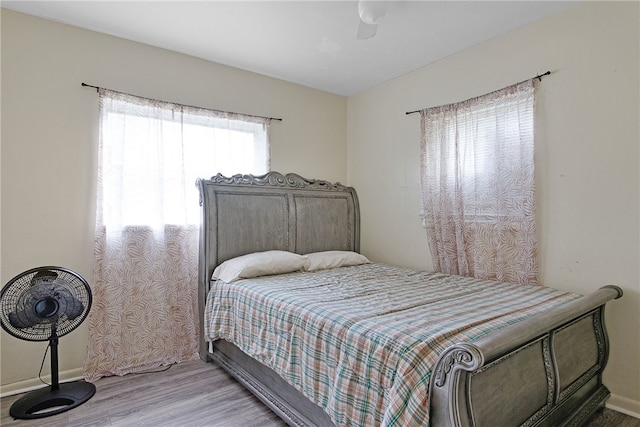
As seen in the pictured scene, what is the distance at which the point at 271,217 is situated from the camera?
3.35m

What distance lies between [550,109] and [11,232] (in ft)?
12.4

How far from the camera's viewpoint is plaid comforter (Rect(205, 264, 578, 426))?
1354mm

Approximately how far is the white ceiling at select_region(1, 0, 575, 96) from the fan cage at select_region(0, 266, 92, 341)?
178cm

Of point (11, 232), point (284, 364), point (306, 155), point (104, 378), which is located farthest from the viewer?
point (306, 155)

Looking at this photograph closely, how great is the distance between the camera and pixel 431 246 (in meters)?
3.14

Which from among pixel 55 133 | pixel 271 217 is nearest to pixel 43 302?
pixel 55 133

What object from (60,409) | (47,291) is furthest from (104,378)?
(47,291)

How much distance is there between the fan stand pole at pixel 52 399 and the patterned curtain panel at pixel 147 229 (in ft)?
0.70

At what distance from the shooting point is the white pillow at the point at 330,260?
3168mm

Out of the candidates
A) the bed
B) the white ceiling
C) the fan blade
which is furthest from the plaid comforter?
the white ceiling

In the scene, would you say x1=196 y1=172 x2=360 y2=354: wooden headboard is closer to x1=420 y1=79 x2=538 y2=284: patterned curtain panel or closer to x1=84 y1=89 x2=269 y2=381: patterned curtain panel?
x1=84 y1=89 x2=269 y2=381: patterned curtain panel

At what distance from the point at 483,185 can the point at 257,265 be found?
1.89 meters

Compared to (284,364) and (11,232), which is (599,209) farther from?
(11,232)

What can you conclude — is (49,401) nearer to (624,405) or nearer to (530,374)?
(530,374)
